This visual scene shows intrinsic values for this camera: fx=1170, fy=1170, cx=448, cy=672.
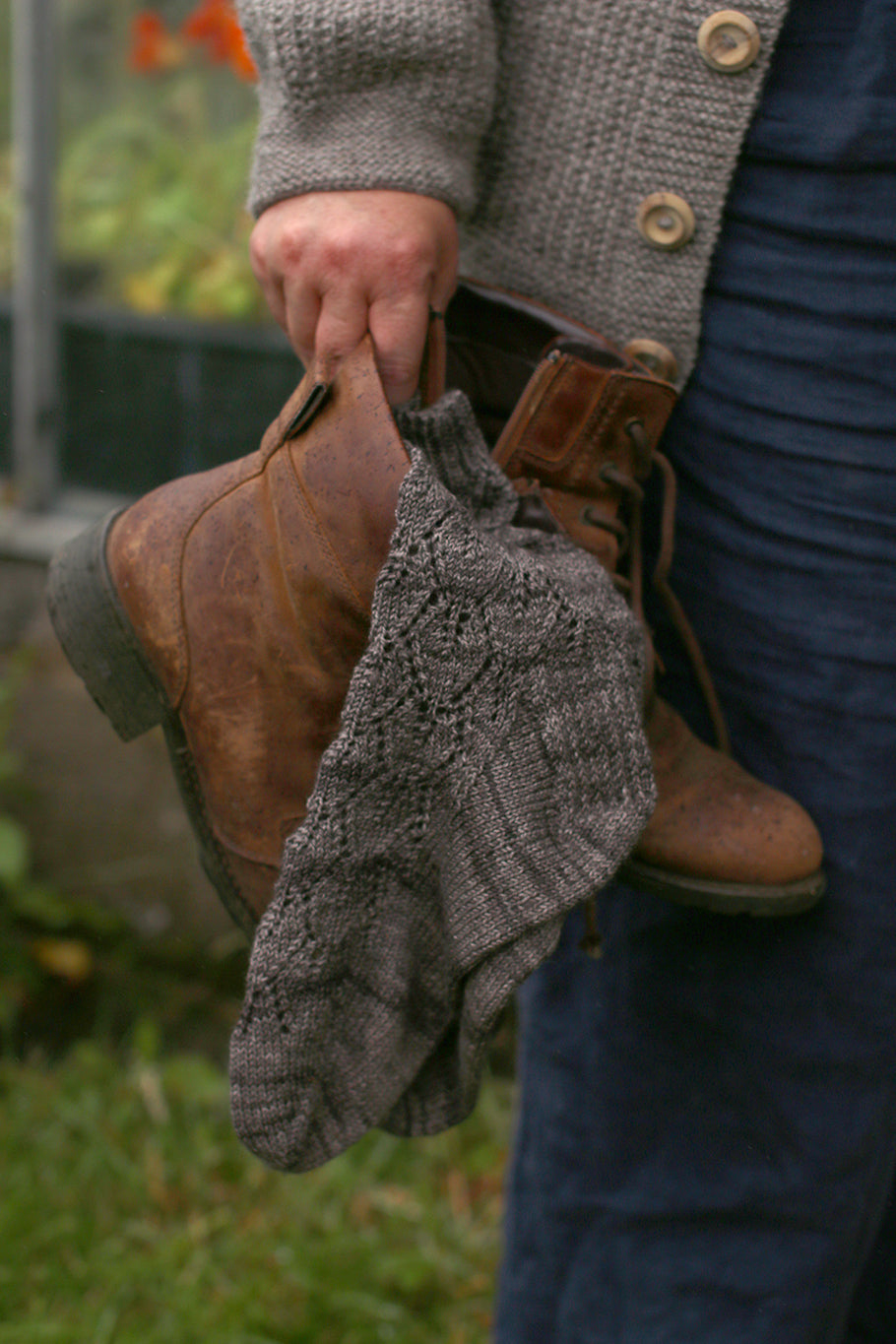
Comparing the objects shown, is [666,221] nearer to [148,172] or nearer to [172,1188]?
[172,1188]

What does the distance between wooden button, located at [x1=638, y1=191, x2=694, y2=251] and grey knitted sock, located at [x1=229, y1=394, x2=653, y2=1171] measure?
0.22 meters

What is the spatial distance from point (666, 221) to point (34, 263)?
178 cm

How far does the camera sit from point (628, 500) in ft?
3.28

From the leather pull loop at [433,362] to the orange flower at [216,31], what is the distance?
66.5 inches

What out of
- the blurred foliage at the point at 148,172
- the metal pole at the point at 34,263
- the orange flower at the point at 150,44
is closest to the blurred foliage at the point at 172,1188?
the metal pole at the point at 34,263

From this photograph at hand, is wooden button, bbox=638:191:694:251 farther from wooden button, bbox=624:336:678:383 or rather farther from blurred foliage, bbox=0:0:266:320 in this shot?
blurred foliage, bbox=0:0:266:320

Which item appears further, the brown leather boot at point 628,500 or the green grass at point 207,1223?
the green grass at point 207,1223

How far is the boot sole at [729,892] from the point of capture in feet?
3.16

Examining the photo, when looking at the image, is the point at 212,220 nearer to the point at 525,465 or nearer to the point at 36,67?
the point at 36,67

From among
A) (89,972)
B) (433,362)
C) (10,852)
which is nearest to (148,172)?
(10,852)

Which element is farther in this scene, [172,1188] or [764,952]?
[172,1188]

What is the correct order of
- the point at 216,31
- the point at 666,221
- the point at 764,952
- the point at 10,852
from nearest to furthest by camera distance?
the point at 666,221 < the point at 764,952 < the point at 10,852 < the point at 216,31

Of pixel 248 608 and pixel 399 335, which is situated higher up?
pixel 399 335

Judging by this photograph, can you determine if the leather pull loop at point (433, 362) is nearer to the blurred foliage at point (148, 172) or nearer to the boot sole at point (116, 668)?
the boot sole at point (116, 668)
